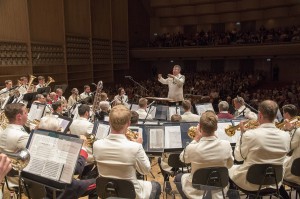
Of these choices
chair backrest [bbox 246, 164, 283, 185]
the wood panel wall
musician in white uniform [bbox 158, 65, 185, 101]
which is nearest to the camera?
chair backrest [bbox 246, 164, 283, 185]

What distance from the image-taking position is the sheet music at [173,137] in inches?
185

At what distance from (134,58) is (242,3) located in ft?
26.1

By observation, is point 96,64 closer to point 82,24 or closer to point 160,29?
point 82,24

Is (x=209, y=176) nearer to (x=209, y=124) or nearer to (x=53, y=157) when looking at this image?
(x=209, y=124)

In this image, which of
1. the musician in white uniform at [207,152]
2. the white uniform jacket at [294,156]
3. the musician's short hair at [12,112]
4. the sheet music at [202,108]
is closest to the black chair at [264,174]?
the musician in white uniform at [207,152]

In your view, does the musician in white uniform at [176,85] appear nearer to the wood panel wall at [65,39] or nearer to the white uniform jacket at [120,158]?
the white uniform jacket at [120,158]

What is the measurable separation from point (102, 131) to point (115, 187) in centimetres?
159

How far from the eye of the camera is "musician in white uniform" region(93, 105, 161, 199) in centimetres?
323

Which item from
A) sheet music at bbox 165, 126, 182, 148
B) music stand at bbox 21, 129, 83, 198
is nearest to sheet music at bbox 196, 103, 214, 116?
sheet music at bbox 165, 126, 182, 148

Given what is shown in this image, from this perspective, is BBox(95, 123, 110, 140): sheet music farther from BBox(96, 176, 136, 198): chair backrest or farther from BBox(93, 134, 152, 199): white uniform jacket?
BBox(96, 176, 136, 198): chair backrest

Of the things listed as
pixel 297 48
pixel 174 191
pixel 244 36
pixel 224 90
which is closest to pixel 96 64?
pixel 224 90

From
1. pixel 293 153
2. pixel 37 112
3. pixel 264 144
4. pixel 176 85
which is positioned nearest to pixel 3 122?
pixel 37 112

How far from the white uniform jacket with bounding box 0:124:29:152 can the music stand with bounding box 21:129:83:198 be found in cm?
42

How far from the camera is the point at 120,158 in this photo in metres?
3.23
